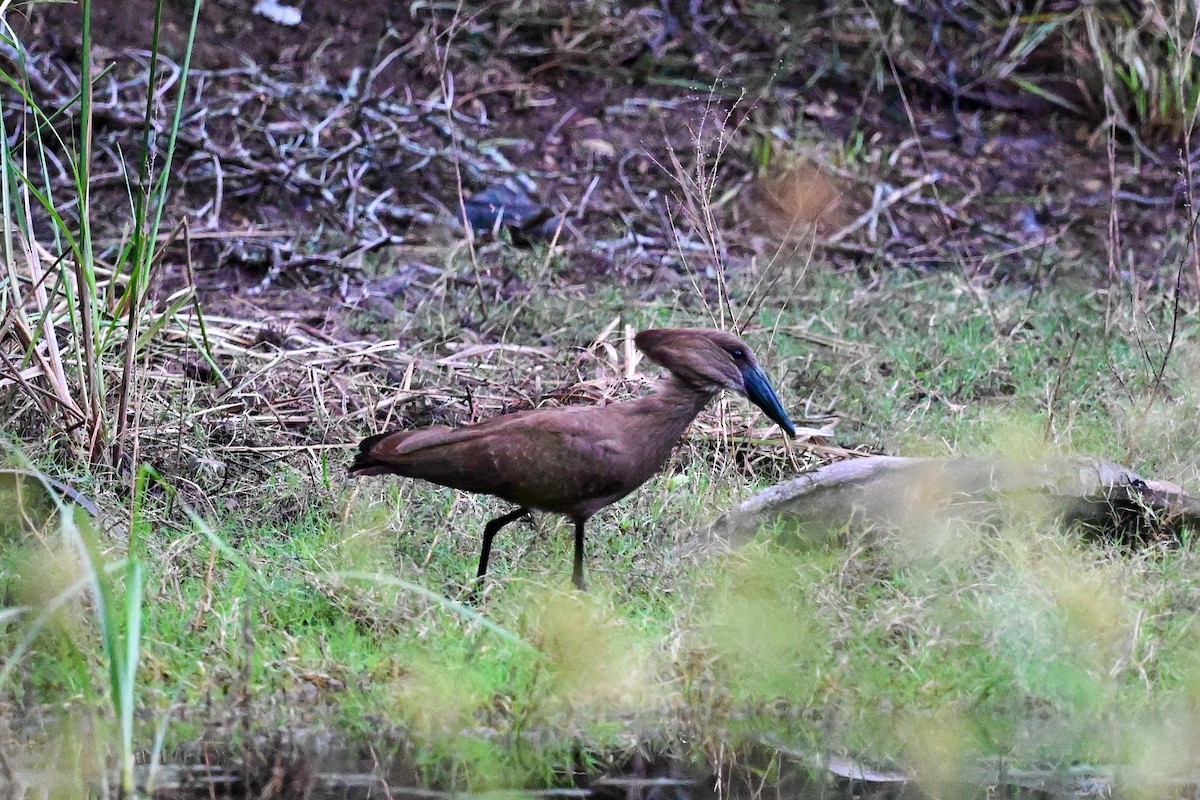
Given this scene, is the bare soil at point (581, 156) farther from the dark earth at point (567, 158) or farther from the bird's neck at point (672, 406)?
the bird's neck at point (672, 406)

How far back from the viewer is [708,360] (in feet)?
14.3

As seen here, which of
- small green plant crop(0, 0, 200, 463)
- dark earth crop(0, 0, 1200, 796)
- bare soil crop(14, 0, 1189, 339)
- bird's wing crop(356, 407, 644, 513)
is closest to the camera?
bird's wing crop(356, 407, 644, 513)

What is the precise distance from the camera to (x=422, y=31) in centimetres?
906

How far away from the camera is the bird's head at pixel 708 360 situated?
4.35m

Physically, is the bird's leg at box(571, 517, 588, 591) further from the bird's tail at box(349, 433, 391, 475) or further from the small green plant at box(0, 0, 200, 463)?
the small green plant at box(0, 0, 200, 463)

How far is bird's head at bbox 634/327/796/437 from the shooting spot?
435cm

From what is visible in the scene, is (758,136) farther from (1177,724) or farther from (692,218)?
(1177,724)

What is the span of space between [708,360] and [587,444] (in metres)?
0.40

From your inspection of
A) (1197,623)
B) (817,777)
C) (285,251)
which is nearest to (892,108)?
(285,251)

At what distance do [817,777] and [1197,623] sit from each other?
1226mm

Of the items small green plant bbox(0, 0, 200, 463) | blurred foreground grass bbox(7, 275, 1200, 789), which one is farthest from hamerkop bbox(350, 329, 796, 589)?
small green plant bbox(0, 0, 200, 463)

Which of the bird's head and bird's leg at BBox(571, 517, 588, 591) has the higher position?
the bird's head

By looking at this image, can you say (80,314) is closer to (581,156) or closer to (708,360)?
(708,360)

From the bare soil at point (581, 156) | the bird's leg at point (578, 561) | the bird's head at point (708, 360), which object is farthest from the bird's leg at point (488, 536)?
the bare soil at point (581, 156)
